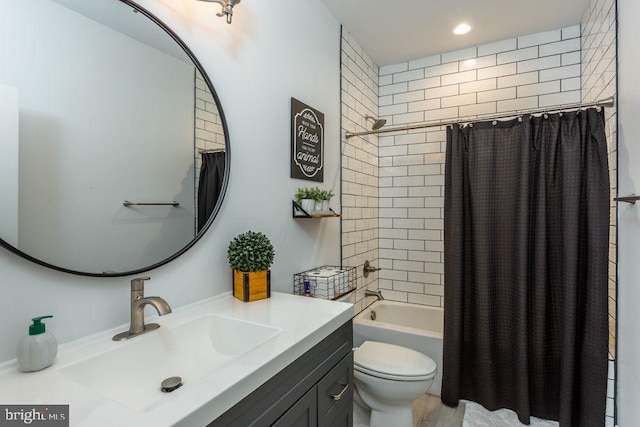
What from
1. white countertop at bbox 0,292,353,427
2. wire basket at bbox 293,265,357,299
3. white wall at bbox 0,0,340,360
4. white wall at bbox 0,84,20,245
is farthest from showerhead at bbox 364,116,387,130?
white wall at bbox 0,84,20,245

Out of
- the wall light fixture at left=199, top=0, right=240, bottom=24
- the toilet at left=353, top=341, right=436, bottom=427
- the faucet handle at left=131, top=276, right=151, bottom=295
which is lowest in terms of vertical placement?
the toilet at left=353, top=341, right=436, bottom=427

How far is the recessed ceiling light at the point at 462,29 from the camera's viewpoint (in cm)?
240

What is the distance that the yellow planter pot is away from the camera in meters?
1.38

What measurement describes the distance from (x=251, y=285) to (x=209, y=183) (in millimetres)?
451

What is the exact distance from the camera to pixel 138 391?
87 centimetres

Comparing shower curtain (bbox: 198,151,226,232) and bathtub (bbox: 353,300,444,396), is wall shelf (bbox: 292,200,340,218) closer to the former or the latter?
shower curtain (bbox: 198,151,226,232)

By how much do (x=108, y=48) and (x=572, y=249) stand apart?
2.33 meters

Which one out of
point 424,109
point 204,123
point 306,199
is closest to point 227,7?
point 204,123

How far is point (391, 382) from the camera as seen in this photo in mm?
1743

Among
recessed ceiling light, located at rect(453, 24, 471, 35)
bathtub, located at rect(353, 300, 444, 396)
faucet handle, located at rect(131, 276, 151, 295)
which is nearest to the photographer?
faucet handle, located at rect(131, 276, 151, 295)

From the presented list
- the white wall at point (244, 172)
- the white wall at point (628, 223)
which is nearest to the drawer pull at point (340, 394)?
the white wall at point (244, 172)

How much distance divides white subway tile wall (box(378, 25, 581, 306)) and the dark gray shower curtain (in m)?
0.61

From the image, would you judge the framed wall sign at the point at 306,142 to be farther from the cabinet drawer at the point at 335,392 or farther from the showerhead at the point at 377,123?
the cabinet drawer at the point at 335,392

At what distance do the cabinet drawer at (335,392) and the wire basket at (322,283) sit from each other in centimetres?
45
